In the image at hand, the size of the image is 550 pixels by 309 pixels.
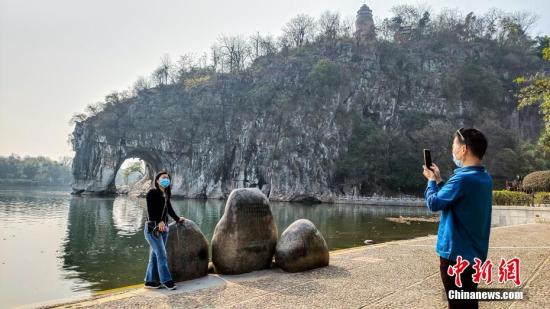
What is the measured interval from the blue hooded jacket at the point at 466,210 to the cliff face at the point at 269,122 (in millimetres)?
63431

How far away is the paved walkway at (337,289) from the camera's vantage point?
5395mm

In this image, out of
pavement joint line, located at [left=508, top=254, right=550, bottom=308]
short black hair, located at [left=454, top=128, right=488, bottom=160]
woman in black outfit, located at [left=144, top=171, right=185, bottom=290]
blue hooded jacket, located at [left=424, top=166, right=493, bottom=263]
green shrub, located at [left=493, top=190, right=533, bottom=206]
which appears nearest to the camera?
blue hooded jacket, located at [left=424, top=166, right=493, bottom=263]

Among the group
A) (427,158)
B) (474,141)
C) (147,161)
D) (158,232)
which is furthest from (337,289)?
(147,161)

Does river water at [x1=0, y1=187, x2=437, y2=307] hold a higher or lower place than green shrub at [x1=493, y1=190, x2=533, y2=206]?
lower

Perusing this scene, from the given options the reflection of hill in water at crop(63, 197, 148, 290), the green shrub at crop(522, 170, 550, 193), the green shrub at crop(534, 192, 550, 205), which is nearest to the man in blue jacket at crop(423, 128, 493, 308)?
the reflection of hill in water at crop(63, 197, 148, 290)

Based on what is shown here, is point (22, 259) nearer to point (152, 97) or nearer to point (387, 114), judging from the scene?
point (387, 114)

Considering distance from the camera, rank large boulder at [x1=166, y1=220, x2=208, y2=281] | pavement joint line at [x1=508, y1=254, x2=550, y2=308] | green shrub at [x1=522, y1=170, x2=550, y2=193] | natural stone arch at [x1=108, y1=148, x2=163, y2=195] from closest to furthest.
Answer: pavement joint line at [x1=508, y1=254, x2=550, y2=308] → large boulder at [x1=166, y1=220, x2=208, y2=281] → green shrub at [x1=522, y1=170, x2=550, y2=193] → natural stone arch at [x1=108, y1=148, x2=163, y2=195]

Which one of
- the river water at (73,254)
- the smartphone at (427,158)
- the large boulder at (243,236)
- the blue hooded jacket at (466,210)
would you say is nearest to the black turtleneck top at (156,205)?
the large boulder at (243,236)

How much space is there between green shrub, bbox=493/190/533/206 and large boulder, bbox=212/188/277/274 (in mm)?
21697

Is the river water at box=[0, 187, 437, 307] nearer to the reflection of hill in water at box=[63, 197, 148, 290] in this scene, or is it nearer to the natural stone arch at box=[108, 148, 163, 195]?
the reflection of hill in water at box=[63, 197, 148, 290]

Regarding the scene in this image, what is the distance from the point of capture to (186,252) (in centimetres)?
712

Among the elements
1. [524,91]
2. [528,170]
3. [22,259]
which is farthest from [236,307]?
[528,170]

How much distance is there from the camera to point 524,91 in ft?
38.5

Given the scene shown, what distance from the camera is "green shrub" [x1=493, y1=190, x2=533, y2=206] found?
23.7 metres
